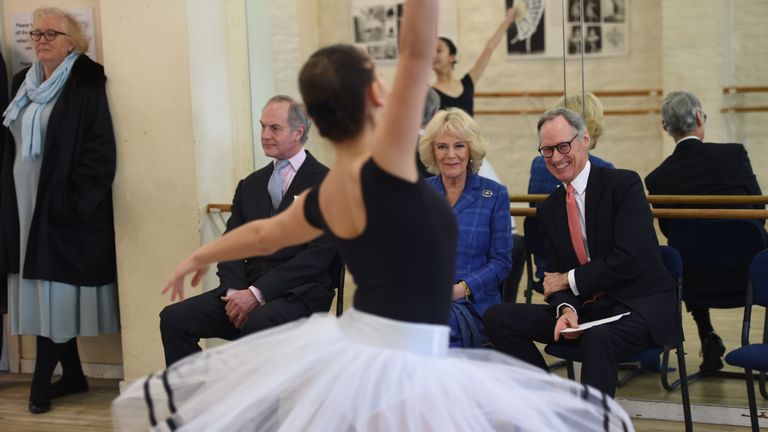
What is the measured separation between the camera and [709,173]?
5020 mm

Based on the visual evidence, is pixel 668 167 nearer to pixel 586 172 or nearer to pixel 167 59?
pixel 586 172

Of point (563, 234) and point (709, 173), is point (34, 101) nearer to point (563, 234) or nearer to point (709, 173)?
point (563, 234)

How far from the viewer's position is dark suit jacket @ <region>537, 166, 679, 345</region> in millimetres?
3994

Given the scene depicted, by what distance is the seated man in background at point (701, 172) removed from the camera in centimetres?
500

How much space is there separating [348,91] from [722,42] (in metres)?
4.36

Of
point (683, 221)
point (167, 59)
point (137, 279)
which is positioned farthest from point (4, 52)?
point (683, 221)

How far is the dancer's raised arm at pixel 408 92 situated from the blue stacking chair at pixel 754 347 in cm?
219

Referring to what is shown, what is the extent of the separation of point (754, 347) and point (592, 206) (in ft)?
2.69

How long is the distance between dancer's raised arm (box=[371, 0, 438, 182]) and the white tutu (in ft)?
1.30

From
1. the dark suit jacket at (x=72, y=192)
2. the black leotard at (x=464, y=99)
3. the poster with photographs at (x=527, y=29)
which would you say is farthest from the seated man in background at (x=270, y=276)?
the poster with photographs at (x=527, y=29)

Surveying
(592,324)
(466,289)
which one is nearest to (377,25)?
(466,289)

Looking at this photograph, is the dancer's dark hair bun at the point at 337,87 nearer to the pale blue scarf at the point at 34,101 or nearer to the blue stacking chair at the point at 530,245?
the blue stacking chair at the point at 530,245

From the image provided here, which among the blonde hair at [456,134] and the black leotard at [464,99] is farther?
the black leotard at [464,99]

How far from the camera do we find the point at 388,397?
2.28 meters
